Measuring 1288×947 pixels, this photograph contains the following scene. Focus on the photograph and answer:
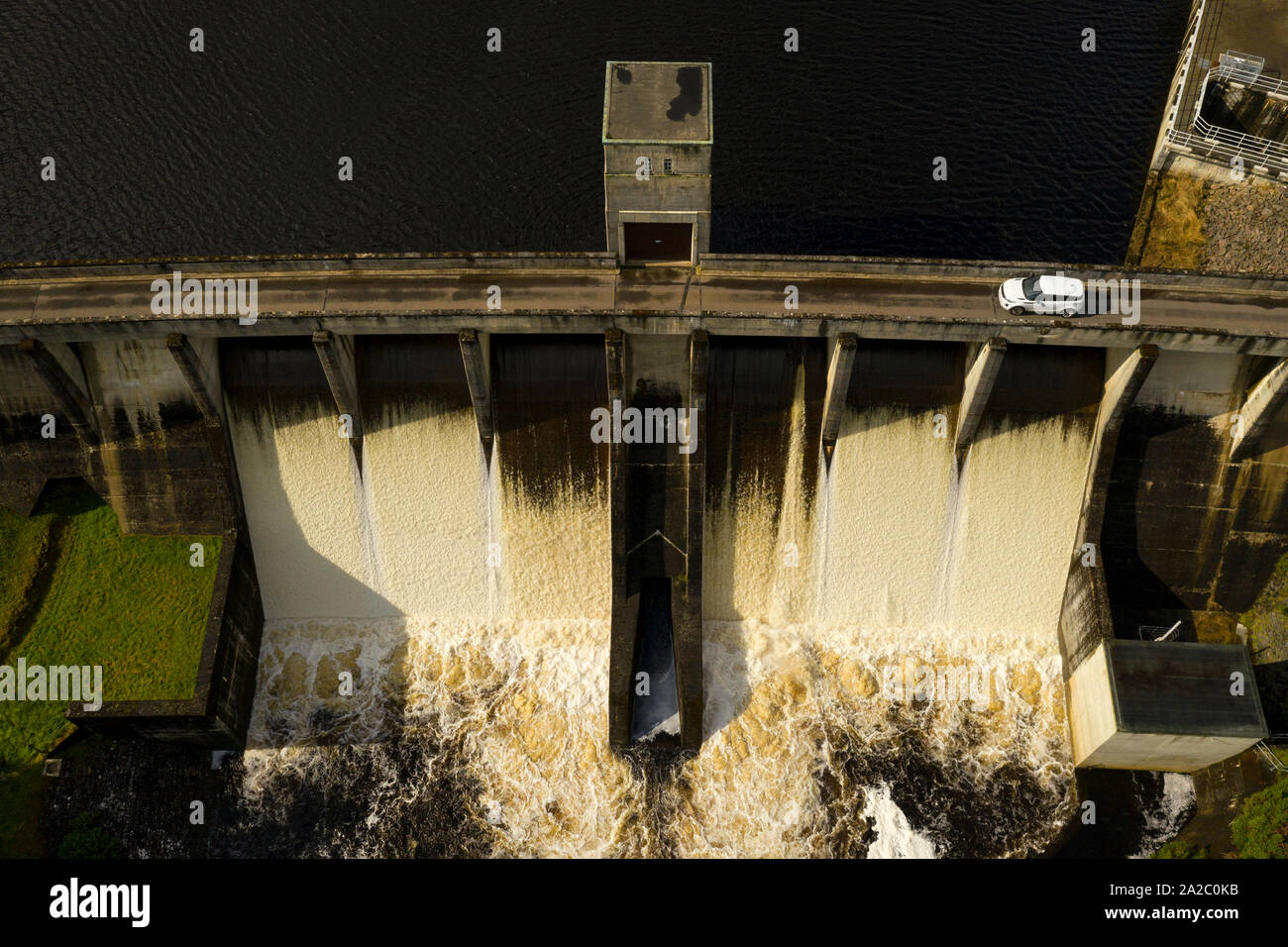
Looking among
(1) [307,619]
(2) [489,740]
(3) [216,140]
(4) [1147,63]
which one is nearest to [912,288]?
(2) [489,740]

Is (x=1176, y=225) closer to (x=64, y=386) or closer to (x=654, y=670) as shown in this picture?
(x=654, y=670)

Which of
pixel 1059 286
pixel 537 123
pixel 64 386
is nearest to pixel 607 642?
pixel 1059 286

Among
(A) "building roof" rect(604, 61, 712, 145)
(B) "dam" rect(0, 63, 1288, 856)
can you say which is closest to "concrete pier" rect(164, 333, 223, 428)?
(B) "dam" rect(0, 63, 1288, 856)

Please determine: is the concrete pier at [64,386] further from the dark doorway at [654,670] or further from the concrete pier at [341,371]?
the dark doorway at [654,670]

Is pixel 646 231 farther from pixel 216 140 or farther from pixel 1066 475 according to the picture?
pixel 216 140

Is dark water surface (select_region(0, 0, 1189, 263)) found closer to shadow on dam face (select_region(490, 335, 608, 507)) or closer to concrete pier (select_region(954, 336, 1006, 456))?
shadow on dam face (select_region(490, 335, 608, 507))

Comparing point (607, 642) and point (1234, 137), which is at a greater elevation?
point (1234, 137)
